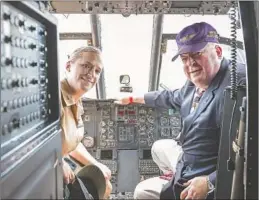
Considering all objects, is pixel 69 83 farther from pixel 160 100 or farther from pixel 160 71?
pixel 160 71

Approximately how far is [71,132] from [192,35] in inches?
37.9

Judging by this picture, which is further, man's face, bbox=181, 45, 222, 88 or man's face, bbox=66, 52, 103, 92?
man's face, bbox=66, 52, 103, 92

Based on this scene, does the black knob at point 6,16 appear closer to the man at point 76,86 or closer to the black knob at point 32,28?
the black knob at point 32,28

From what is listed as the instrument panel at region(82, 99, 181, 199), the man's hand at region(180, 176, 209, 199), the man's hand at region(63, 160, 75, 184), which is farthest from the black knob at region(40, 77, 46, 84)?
the instrument panel at region(82, 99, 181, 199)

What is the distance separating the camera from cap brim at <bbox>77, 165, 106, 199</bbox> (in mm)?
2500

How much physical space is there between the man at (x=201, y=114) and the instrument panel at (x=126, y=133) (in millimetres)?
1694

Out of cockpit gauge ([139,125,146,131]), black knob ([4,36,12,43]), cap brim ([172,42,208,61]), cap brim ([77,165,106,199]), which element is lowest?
cap brim ([77,165,106,199])

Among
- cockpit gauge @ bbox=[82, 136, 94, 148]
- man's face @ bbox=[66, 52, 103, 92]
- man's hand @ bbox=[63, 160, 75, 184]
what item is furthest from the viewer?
cockpit gauge @ bbox=[82, 136, 94, 148]

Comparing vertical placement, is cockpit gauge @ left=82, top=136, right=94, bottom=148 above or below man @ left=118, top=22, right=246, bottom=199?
below

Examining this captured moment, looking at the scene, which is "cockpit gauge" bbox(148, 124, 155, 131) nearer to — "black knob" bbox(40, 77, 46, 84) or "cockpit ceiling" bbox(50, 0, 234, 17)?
"cockpit ceiling" bbox(50, 0, 234, 17)

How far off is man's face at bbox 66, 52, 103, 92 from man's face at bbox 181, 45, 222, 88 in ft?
2.28

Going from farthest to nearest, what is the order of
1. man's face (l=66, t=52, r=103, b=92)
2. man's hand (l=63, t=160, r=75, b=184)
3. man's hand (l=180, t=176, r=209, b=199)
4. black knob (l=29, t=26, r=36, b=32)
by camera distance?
1. man's face (l=66, t=52, r=103, b=92)
2. man's hand (l=63, t=160, r=75, b=184)
3. man's hand (l=180, t=176, r=209, b=199)
4. black knob (l=29, t=26, r=36, b=32)

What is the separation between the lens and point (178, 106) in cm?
273

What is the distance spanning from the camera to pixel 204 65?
6.97 ft
